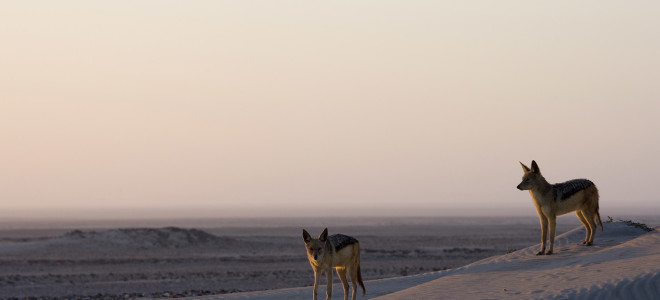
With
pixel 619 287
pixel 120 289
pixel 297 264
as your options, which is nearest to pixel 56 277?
pixel 120 289

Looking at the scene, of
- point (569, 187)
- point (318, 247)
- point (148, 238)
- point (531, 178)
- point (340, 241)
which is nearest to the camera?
point (318, 247)

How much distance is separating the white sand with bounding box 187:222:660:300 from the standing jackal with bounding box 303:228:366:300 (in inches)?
52.2

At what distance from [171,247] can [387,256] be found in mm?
16342

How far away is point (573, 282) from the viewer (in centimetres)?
1722

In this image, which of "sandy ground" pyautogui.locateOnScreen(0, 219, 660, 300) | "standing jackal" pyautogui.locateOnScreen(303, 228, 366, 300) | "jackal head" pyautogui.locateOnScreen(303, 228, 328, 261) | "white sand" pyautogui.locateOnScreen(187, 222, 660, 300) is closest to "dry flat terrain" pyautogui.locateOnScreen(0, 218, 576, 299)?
"sandy ground" pyautogui.locateOnScreen(0, 219, 660, 300)

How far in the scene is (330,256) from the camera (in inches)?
691

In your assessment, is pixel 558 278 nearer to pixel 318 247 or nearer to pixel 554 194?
pixel 554 194

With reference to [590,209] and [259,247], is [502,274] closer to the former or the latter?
[590,209]

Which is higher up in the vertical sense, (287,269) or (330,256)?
(330,256)

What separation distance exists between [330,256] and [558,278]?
15.0 feet

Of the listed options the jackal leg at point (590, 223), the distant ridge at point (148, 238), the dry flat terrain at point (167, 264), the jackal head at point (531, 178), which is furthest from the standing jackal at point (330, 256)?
the distant ridge at point (148, 238)

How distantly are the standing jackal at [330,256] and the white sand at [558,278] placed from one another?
1327mm

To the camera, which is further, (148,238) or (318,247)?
(148,238)

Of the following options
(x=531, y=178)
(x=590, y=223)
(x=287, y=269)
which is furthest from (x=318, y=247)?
(x=287, y=269)
